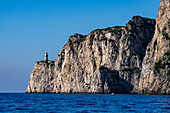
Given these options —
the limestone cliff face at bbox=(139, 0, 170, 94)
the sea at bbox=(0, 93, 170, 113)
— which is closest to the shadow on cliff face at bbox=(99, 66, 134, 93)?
the limestone cliff face at bbox=(139, 0, 170, 94)

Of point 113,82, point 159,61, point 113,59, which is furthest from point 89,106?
point 113,59

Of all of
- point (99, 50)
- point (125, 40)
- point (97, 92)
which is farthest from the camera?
point (99, 50)

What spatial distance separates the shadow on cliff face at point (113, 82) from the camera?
164500 millimetres

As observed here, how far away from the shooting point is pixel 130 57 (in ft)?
566

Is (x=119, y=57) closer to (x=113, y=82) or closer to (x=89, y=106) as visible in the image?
(x=113, y=82)

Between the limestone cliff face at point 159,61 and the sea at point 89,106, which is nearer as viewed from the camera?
the sea at point 89,106

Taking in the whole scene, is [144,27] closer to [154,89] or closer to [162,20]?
[162,20]

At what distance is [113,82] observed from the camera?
551 ft

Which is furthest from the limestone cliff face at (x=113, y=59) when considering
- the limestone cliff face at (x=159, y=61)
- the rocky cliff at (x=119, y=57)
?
the limestone cliff face at (x=159, y=61)

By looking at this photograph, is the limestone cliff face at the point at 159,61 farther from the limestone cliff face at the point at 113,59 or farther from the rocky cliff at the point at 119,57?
the limestone cliff face at the point at 113,59

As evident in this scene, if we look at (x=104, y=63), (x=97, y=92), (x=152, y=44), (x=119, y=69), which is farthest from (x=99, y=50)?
(x=152, y=44)

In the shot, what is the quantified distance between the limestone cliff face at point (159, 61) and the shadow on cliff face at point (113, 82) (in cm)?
2710

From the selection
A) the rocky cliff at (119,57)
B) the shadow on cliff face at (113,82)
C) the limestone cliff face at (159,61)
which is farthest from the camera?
the shadow on cliff face at (113,82)

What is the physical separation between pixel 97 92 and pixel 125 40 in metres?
36.6
